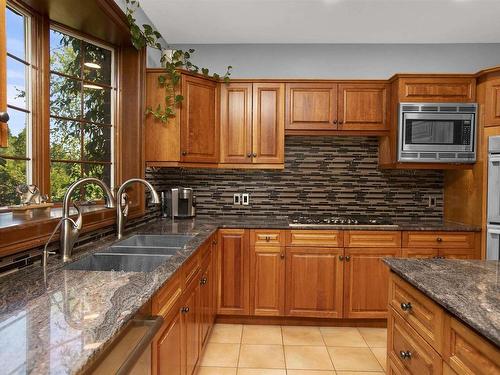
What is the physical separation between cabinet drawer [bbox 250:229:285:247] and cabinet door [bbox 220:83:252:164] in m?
0.68

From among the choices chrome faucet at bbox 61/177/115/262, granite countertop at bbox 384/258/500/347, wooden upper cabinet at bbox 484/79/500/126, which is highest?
wooden upper cabinet at bbox 484/79/500/126

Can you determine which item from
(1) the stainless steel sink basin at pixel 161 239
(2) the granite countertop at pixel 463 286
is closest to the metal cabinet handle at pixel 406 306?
(2) the granite countertop at pixel 463 286

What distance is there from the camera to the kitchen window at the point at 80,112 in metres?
2.35

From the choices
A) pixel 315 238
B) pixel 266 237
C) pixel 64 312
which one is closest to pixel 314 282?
pixel 315 238

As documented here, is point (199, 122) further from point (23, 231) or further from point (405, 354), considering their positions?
point (405, 354)

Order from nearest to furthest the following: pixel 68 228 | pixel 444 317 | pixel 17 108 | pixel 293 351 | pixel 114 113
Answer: pixel 444 317, pixel 68 228, pixel 17 108, pixel 293 351, pixel 114 113

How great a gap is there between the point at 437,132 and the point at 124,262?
277 centimetres

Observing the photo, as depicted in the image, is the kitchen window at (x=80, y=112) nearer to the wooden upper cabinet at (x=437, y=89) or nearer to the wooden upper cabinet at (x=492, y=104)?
the wooden upper cabinet at (x=437, y=89)

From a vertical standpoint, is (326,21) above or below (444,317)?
above

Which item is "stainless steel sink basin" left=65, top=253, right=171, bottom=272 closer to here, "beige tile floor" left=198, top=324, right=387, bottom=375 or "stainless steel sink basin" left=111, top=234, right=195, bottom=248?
"stainless steel sink basin" left=111, top=234, right=195, bottom=248

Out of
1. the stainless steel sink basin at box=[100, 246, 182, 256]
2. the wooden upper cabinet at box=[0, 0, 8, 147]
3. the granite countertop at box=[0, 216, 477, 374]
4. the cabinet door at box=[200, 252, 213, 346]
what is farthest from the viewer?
the cabinet door at box=[200, 252, 213, 346]

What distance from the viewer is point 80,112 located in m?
2.59

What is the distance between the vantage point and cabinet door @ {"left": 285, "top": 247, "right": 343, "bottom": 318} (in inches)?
128

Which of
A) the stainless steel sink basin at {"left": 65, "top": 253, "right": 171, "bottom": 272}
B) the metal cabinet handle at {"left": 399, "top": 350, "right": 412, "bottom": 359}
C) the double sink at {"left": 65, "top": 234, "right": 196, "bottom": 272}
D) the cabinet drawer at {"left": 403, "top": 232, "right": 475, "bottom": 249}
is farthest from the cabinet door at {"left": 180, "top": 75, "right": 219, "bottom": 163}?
the metal cabinet handle at {"left": 399, "top": 350, "right": 412, "bottom": 359}
